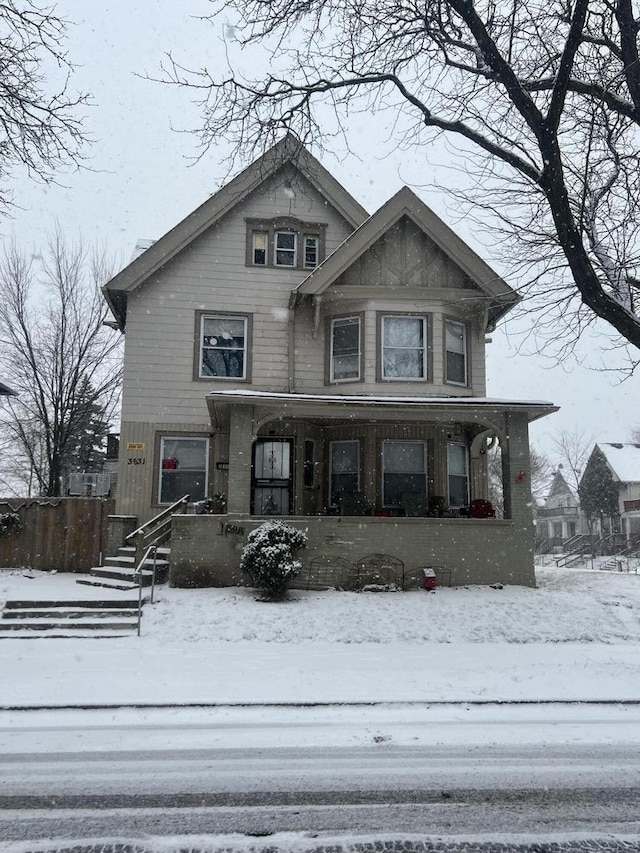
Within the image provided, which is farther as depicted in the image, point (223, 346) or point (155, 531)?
point (223, 346)

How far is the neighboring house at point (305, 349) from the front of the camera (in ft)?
50.8

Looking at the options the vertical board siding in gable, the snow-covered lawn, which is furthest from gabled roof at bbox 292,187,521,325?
the snow-covered lawn

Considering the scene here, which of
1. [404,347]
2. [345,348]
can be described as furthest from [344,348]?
[404,347]

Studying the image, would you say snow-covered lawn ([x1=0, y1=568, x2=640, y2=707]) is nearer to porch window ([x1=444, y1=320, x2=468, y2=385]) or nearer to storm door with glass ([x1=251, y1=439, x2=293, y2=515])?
storm door with glass ([x1=251, y1=439, x2=293, y2=515])

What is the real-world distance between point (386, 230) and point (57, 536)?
36.2ft

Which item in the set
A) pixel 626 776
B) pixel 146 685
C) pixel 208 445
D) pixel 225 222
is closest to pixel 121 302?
pixel 225 222

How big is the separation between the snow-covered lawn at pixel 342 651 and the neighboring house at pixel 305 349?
3.47 metres

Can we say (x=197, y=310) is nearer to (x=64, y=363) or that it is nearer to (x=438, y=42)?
(x=64, y=363)

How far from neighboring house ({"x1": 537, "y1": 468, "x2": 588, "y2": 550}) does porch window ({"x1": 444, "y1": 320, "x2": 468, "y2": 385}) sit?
123 ft

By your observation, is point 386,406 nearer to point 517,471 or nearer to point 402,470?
point 402,470

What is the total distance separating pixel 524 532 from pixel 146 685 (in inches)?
357

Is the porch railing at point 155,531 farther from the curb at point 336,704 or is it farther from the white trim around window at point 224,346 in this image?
the curb at point 336,704

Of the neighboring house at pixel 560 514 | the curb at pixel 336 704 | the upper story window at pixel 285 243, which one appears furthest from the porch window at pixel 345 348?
the neighboring house at pixel 560 514

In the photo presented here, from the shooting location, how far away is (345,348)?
16.2 metres
